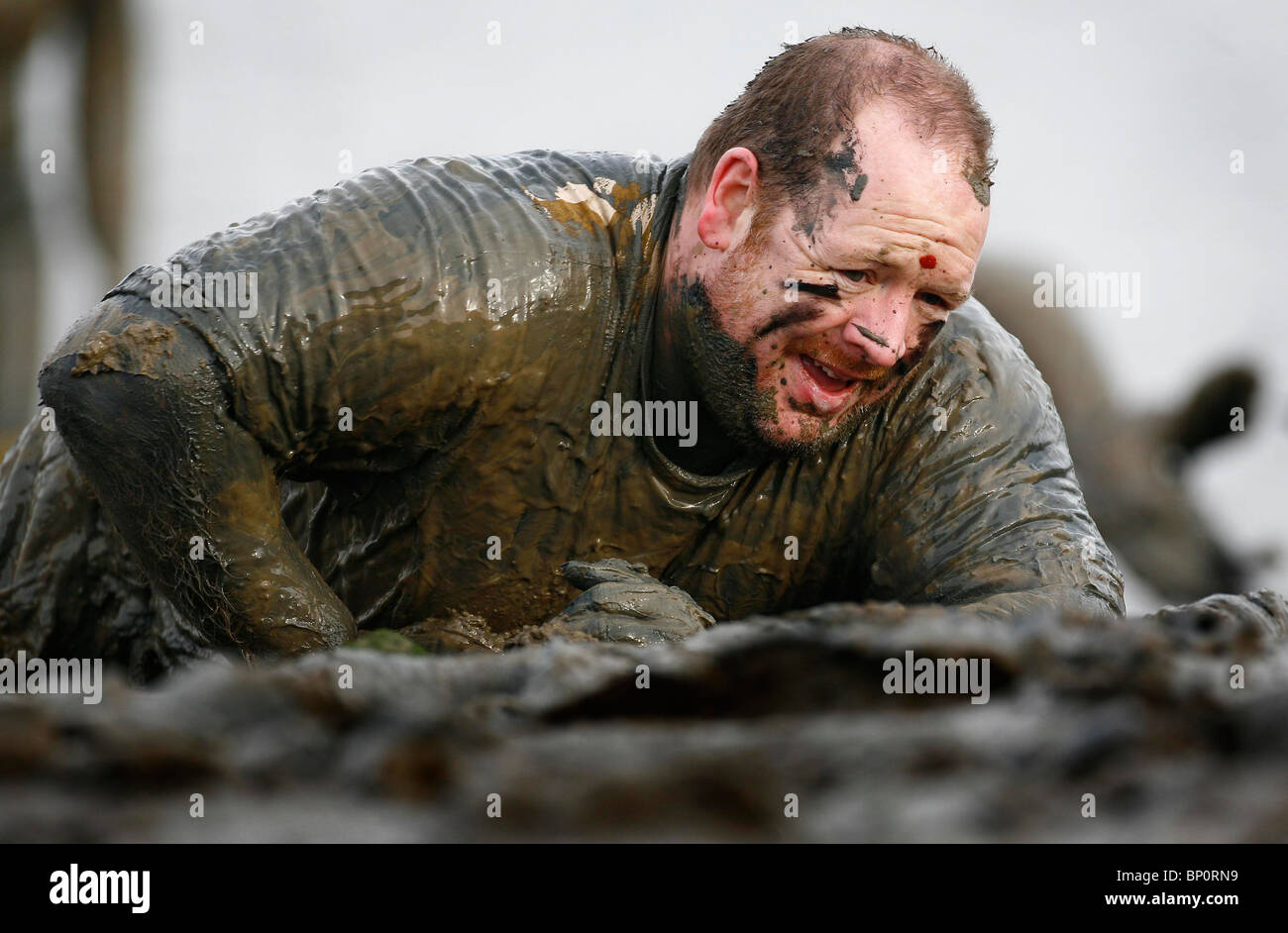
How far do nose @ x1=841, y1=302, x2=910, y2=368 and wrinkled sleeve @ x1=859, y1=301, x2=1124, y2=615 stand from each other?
0.29 metres

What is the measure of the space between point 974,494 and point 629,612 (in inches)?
36.1

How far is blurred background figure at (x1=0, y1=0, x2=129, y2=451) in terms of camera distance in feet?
29.3

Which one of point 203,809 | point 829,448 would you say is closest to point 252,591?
point 829,448

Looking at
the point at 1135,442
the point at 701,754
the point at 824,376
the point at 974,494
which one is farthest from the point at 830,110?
the point at 1135,442

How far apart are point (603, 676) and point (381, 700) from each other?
0.82 feet

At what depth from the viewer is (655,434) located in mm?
3006

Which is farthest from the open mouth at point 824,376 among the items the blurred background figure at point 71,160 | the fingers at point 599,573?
the blurred background figure at point 71,160

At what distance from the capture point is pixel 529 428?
2873mm

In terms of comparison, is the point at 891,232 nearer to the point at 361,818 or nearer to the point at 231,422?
the point at 231,422

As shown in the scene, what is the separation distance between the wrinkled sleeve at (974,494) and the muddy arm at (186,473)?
1156 mm

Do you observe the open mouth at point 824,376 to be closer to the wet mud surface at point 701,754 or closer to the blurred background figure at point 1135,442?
the wet mud surface at point 701,754

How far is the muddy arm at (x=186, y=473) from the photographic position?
8.41 feet

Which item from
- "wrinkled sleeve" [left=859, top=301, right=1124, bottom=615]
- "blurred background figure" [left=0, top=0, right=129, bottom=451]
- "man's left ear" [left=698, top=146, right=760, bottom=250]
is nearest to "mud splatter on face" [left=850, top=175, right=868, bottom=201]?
"man's left ear" [left=698, top=146, right=760, bottom=250]

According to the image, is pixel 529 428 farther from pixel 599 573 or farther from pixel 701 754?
pixel 701 754
